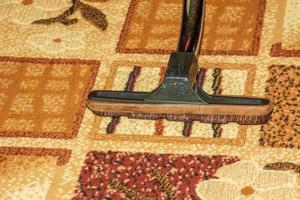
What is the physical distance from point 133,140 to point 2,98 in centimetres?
25

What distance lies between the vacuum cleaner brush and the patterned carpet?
3 cm

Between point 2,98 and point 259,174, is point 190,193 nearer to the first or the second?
point 259,174

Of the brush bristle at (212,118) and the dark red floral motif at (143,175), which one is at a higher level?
the brush bristle at (212,118)

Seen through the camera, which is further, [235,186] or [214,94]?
[214,94]

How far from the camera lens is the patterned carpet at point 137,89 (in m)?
0.94

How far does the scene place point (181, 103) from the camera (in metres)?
0.97

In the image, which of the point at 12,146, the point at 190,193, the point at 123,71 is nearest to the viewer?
the point at 190,193

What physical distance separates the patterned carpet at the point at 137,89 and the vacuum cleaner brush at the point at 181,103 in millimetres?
32

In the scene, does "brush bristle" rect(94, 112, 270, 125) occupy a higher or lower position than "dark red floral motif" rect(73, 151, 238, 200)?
higher

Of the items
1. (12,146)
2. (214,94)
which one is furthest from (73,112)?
(214,94)

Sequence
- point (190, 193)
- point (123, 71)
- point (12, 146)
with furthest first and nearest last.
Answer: point (123, 71), point (12, 146), point (190, 193)

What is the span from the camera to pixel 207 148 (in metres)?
0.98

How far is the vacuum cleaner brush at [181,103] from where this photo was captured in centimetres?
96

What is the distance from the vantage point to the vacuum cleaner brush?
0.96 metres
